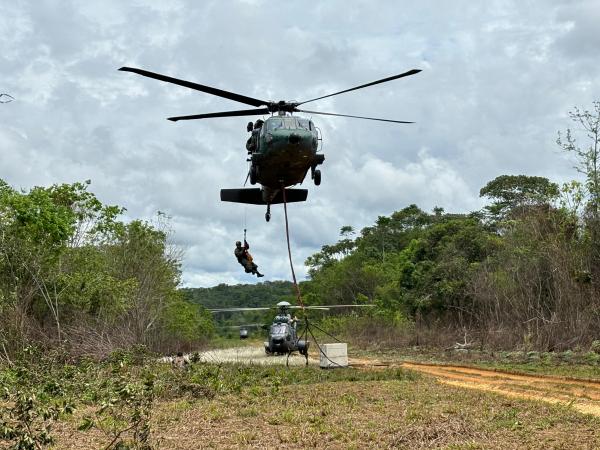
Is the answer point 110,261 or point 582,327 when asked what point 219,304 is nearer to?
point 110,261

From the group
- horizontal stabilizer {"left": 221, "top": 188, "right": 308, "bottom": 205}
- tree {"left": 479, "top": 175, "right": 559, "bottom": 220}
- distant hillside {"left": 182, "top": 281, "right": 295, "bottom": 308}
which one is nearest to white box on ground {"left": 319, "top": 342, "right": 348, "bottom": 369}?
horizontal stabilizer {"left": 221, "top": 188, "right": 308, "bottom": 205}

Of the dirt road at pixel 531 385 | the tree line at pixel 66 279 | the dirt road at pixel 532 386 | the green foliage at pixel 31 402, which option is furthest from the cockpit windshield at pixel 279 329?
the green foliage at pixel 31 402

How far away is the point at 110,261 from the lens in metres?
28.5

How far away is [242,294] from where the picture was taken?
79375 mm

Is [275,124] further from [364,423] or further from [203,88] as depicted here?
[364,423]

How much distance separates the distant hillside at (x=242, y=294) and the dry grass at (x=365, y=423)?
2388 inches

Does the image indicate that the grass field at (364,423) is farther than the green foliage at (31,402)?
Yes

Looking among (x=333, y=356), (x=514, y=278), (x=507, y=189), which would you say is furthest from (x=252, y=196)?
(x=507, y=189)

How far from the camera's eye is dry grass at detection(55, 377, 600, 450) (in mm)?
8445

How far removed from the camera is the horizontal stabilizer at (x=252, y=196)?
42.3ft

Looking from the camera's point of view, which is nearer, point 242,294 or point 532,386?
point 532,386

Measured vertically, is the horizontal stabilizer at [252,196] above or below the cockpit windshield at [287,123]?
below

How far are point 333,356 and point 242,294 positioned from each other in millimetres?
60072

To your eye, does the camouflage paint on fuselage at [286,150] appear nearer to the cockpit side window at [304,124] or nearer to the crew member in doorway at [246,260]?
the cockpit side window at [304,124]
